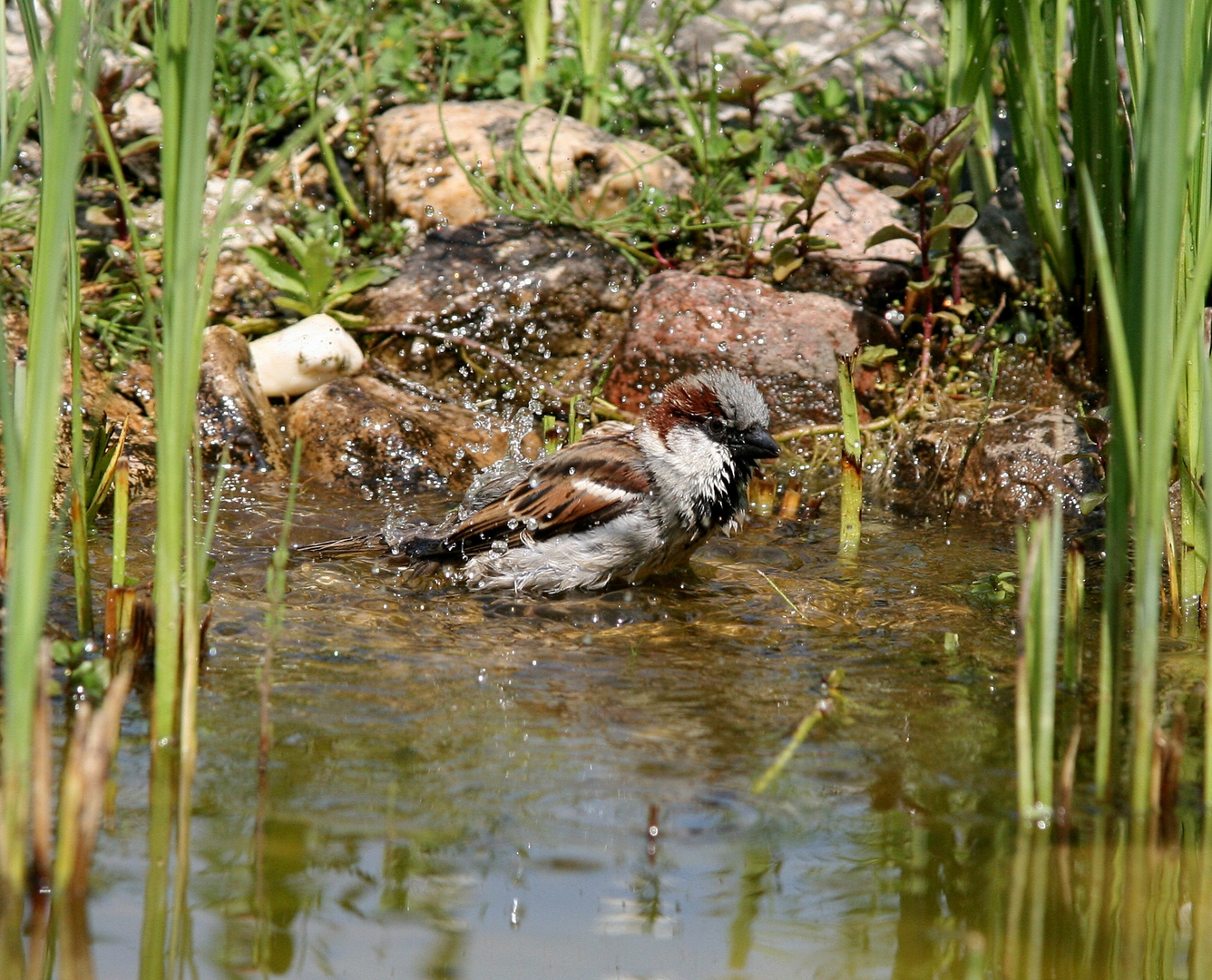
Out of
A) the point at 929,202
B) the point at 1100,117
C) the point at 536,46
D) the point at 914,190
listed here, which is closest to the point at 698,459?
the point at 914,190

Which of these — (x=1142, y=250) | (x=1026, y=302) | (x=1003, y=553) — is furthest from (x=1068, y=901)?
(x=1026, y=302)

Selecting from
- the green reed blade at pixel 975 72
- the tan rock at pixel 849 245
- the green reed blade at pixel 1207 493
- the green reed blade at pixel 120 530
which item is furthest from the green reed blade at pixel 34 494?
the tan rock at pixel 849 245

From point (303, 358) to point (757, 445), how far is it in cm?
227

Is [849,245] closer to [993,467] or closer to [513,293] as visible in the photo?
[993,467]

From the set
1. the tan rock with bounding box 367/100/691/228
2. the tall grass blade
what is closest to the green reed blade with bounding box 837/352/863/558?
the tall grass blade

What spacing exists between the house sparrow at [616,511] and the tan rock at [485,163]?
2.04 meters

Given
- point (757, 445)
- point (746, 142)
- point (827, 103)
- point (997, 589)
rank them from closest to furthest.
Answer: point (997, 589), point (757, 445), point (746, 142), point (827, 103)

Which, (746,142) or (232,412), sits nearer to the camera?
(232,412)

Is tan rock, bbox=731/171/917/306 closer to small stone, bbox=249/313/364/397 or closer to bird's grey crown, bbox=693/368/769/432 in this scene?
bird's grey crown, bbox=693/368/769/432

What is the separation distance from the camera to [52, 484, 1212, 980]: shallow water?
7.23 ft

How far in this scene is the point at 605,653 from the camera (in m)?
3.88

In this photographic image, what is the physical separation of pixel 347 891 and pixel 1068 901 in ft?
4.30

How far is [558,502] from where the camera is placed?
4816mm

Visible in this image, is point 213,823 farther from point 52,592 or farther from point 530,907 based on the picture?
point 52,592
